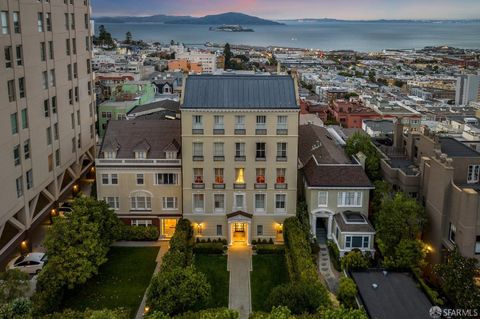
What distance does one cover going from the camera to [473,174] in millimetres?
44906

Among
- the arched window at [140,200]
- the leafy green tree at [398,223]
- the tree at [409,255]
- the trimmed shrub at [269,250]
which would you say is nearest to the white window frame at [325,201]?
the trimmed shrub at [269,250]

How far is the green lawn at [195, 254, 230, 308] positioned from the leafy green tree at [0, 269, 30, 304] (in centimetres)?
1328

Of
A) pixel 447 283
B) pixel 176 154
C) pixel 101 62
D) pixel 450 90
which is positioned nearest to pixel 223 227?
pixel 176 154

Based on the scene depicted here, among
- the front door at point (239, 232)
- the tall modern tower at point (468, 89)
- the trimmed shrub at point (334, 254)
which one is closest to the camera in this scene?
the trimmed shrub at point (334, 254)

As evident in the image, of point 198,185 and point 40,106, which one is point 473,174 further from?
point 40,106

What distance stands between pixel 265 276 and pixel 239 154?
11.5 m

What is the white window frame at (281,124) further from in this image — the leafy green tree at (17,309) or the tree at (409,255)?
the leafy green tree at (17,309)

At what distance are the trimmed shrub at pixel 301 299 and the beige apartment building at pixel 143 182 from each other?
63.8 feet

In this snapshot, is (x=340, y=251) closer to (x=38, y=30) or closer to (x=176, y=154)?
(x=176, y=154)

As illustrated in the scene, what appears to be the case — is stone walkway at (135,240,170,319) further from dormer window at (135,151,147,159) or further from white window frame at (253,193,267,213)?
white window frame at (253,193,267,213)

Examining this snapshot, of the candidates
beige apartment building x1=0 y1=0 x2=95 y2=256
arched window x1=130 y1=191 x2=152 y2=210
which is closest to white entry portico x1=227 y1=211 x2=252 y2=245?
arched window x1=130 y1=191 x2=152 y2=210

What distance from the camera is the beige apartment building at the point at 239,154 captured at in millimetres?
47562

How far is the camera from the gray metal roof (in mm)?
47469

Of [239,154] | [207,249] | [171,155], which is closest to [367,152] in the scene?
[239,154]
